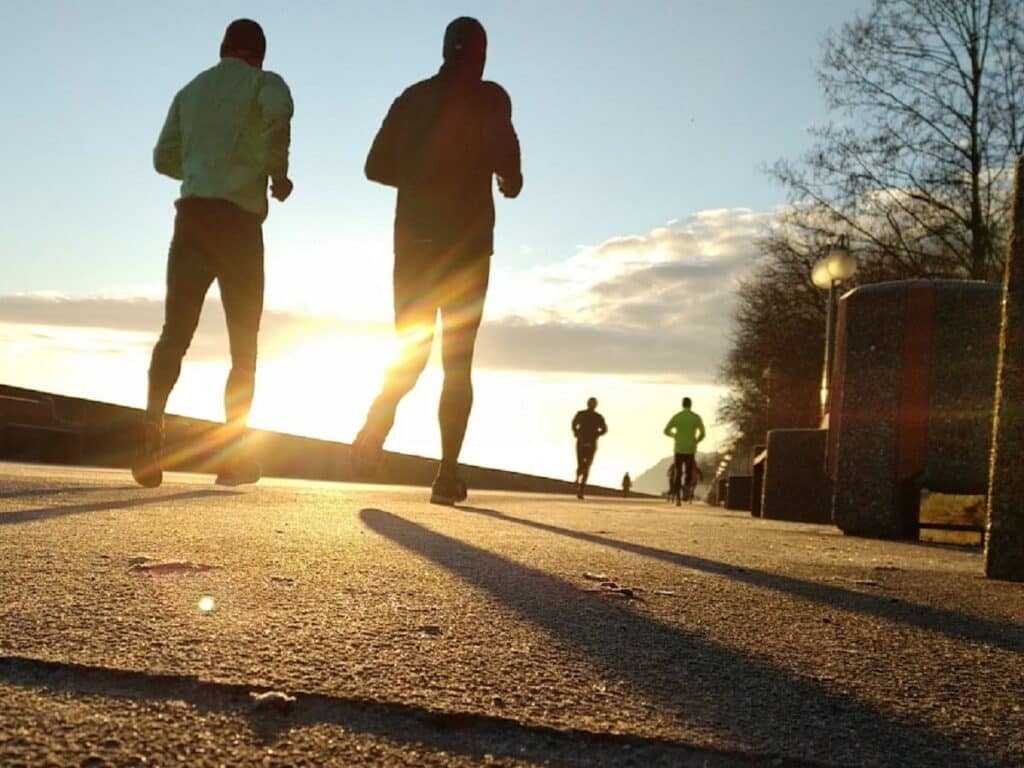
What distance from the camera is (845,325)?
7.35 m

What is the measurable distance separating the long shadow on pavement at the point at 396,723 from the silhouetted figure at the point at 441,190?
5.04m

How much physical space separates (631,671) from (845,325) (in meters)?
5.77

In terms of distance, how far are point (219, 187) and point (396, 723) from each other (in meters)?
5.63

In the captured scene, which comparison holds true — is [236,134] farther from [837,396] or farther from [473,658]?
[473,658]

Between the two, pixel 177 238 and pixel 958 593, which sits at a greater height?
pixel 177 238

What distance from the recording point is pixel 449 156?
667cm

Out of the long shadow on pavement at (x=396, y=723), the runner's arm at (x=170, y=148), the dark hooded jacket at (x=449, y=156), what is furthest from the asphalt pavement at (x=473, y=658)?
the runner's arm at (x=170, y=148)

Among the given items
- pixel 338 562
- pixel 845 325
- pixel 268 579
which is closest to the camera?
pixel 268 579

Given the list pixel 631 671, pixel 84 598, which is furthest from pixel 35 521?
pixel 631 671

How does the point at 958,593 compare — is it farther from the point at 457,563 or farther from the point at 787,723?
the point at 787,723

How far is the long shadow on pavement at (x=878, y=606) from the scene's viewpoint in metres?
2.56

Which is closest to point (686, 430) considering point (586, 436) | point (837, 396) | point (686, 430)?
point (686, 430)

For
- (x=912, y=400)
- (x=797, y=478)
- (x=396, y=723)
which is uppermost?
(x=912, y=400)

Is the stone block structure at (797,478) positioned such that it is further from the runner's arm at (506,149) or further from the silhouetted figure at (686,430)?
the silhouetted figure at (686,430)
